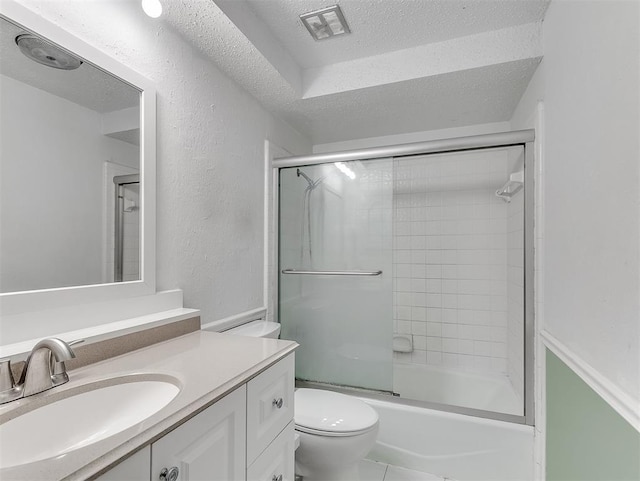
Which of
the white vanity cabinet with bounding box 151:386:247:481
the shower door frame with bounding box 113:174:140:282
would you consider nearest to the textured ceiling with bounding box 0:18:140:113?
the shower door frame with bounding box 113:174:140:282

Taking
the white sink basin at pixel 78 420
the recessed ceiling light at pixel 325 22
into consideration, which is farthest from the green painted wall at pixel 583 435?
the recessed ceiling light at pixel 325 22

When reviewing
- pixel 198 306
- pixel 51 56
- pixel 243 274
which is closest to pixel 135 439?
pixel 198 306

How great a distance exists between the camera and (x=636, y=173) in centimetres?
77

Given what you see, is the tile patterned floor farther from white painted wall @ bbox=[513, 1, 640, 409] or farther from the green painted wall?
white painted wall @ bbox=[513, 1, 640, 409]

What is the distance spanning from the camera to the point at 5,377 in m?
0.71

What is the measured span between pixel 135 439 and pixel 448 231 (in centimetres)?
252

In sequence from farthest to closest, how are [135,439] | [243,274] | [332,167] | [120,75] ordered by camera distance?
[332,167], [243,274], [120,75], [135,439]

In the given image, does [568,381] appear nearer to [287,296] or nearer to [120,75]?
Answer: [287,296]

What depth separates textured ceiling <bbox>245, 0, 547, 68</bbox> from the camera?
148cm

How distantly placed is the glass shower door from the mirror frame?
1040mm

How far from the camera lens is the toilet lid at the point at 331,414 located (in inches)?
55.1

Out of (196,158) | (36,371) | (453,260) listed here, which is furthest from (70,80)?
(453,260)

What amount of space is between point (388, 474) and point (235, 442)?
4.33 feet

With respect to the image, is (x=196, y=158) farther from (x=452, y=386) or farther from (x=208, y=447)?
(x=452, y=386)
